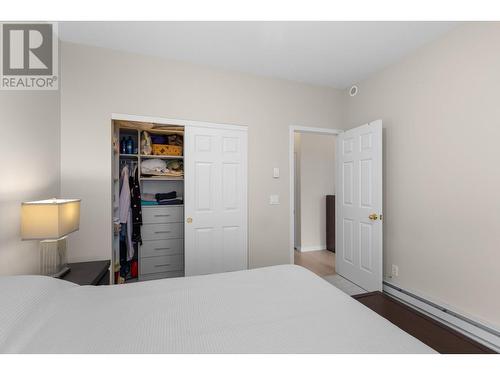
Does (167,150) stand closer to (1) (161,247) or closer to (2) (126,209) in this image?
(2) (126,209)

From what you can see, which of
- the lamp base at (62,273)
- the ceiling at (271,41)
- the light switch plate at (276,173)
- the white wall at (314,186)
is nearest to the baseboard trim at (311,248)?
the white wall at (314,186)

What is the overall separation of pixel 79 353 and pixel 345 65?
10.2 feet

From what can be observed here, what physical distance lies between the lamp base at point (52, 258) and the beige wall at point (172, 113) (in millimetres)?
552

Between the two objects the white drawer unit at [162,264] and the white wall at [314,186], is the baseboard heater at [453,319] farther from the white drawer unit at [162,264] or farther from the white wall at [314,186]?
the white drawer unit at [162,264]

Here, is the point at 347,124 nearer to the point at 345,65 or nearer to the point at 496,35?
the point at 345,65

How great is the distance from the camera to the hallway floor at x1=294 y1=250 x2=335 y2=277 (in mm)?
3339

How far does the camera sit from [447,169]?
2.05 metres

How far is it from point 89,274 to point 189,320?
1.34m

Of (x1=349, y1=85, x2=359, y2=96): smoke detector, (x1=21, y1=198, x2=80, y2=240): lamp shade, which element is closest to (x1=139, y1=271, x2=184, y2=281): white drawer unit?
(x1=21, y1=198, x2=80, y2=240): lamp shade

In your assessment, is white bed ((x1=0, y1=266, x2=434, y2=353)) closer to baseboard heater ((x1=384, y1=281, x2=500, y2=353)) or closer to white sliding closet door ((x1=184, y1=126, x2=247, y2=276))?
white sliding closet door ((x1=184, y1=126, x2=247, y2=276))

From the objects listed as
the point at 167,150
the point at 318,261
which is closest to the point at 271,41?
the point at 167,150

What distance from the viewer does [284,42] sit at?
7.24 ft

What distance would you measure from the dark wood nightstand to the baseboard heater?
9.44 feet
